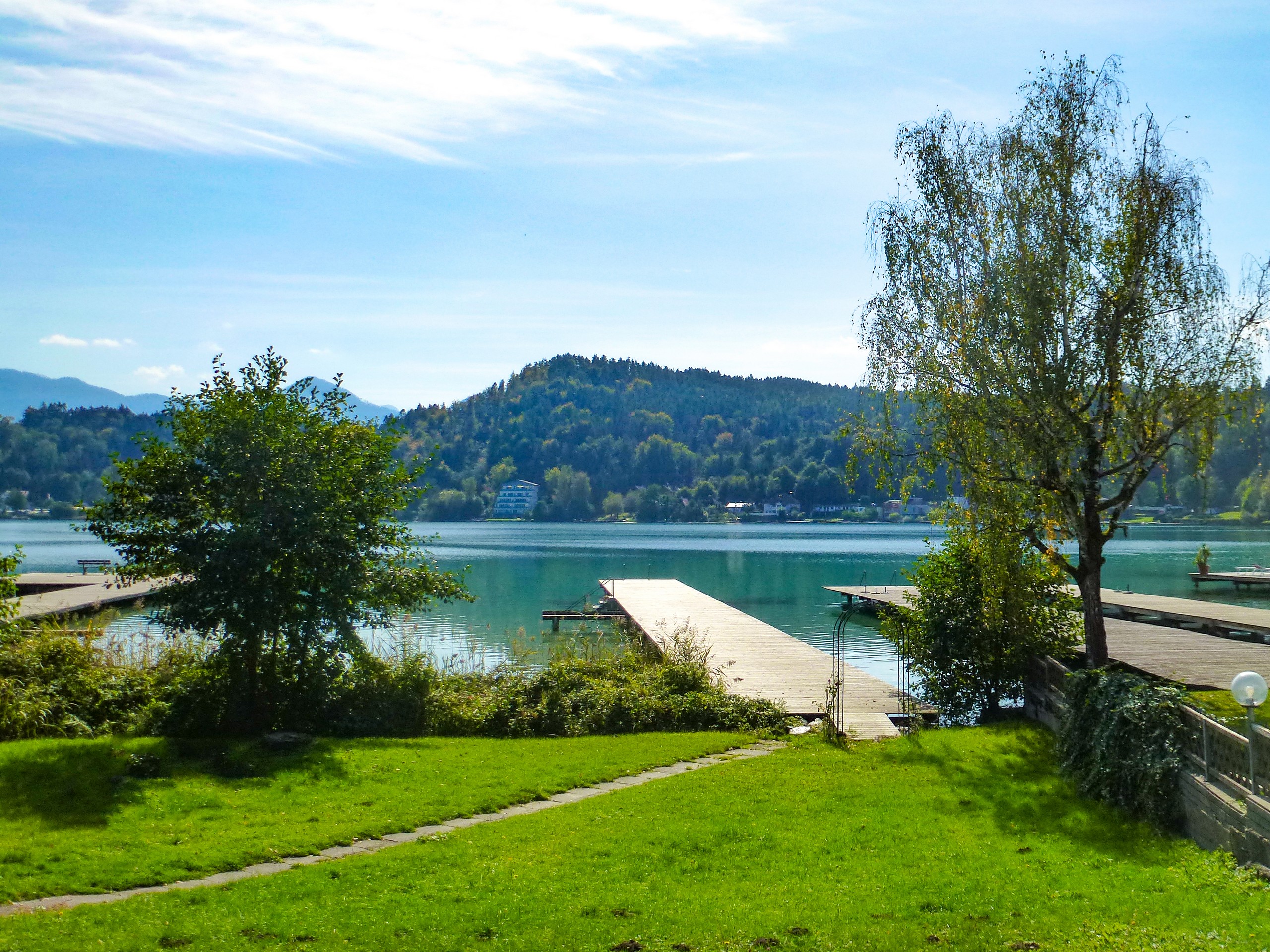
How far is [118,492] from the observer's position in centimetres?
1433

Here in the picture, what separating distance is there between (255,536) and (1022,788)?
1050 cm

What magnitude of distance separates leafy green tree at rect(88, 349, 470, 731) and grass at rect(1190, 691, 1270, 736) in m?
11.4

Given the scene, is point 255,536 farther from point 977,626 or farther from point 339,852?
point 977,626

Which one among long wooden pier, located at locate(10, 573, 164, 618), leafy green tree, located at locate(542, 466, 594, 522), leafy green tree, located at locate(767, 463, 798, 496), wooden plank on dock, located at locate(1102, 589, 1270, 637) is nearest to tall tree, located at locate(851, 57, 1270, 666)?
wooden plank on dock, located at locate(1102, 589, 1270, 637)

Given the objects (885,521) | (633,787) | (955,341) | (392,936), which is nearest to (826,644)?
(955,341)

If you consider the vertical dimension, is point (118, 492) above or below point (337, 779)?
above

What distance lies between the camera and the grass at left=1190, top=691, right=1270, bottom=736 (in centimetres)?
1055

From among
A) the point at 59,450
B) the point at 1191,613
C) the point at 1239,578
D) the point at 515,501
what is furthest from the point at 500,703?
the point at 59,450

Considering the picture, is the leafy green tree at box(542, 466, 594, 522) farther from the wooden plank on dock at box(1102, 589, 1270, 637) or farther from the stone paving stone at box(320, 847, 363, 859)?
the stone paving stone at box(320, 847, 363, 859)

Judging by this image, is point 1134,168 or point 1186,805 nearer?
point 1186,805

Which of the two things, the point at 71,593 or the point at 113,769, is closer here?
Result: the point at 113,769

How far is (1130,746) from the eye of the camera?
10.2 metres

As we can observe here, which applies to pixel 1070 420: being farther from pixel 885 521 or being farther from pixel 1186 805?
pixel 885 521

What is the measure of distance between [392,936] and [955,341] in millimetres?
11652
